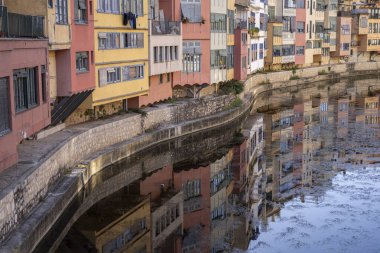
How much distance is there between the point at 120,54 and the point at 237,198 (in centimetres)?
965

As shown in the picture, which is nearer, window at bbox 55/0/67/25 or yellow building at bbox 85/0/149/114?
window at bbox 55/0/67/25

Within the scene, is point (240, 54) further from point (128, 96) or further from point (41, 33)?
point (41, 33)

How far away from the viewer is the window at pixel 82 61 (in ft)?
81.7

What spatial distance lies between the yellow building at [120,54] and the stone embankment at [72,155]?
1.22 metres

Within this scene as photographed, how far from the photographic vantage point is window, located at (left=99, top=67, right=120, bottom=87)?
1079 inches

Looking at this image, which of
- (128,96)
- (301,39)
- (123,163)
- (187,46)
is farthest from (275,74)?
(123,163)

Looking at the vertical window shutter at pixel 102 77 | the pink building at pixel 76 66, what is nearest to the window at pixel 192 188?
the pink building at pixel 76 66

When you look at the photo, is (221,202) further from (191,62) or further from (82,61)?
(191,62)

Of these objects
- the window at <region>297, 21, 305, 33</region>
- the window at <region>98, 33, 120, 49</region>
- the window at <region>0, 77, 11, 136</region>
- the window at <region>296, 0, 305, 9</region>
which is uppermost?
the window at <region>296, 0, 305, 9</region>

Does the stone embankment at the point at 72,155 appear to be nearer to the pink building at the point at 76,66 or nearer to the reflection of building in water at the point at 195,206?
the pink building at the point at 76,66

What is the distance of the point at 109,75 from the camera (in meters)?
28.2

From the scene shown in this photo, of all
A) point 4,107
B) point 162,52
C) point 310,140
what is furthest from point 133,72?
point 4,107

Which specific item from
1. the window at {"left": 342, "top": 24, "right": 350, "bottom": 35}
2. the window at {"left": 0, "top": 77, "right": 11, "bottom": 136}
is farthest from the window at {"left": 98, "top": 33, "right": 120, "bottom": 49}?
the window at {"left": 342, "top": 24, "right": 350, "bottom": 35}

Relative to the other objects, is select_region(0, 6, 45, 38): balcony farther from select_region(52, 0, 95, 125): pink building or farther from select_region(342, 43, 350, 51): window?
select_region(342, 43, 350, 51): window
